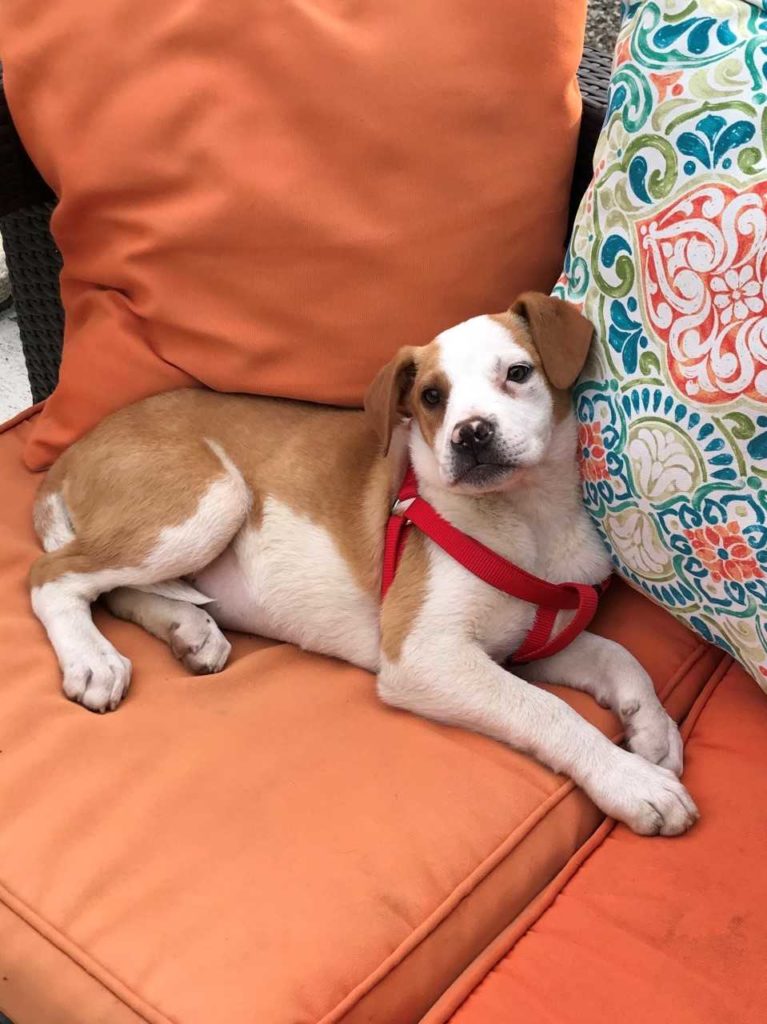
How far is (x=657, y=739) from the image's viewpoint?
1.46 meters

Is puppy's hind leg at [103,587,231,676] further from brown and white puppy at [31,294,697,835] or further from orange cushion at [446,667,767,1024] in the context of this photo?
orange cushion at [446,667,767,1024]

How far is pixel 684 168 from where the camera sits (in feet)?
4.48

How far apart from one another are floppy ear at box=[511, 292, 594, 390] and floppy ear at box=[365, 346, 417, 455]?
20 cm

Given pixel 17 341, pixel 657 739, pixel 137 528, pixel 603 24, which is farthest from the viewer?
pixel 17 341

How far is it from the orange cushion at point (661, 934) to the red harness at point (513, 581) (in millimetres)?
292

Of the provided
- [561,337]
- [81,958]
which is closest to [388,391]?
[561,337]

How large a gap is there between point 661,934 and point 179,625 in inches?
32.5

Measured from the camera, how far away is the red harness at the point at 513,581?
5.12 ft

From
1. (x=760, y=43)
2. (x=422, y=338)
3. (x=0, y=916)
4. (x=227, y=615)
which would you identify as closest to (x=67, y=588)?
(x=227, y=615)

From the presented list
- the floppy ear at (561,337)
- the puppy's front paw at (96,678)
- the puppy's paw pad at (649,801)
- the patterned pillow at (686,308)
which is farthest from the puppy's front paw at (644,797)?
the puppy's front paw at (96,678)

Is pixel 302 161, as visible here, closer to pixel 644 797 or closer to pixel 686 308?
pixel 686 308

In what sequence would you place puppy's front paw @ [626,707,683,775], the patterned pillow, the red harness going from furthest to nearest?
the red harness
puppy's front paw @ [626,707,683,775]
the patterned pillow

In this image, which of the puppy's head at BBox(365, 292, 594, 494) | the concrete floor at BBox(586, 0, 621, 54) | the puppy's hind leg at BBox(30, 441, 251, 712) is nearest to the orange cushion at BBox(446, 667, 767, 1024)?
the puppy's head at BBox(365, 292, 594, 494)

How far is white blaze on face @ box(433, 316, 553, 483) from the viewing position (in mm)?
1493
